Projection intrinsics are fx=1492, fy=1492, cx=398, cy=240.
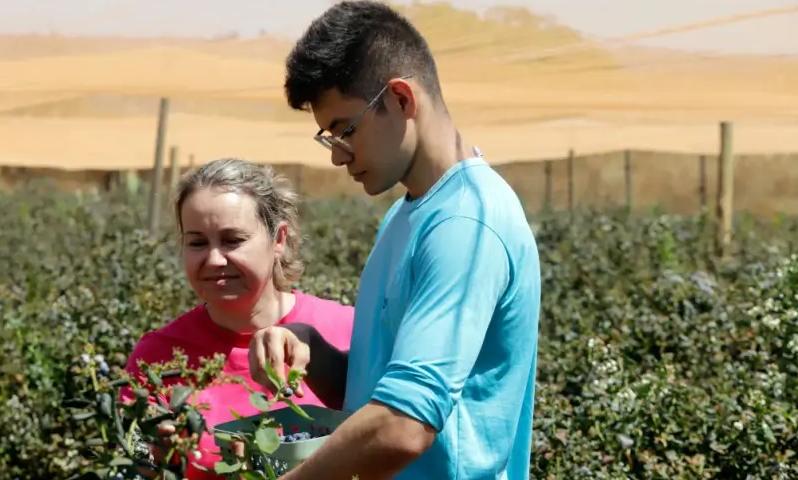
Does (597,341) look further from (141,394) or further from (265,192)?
(141,394)

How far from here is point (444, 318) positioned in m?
1.86

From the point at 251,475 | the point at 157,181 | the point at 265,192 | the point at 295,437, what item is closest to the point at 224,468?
the point at 251,475

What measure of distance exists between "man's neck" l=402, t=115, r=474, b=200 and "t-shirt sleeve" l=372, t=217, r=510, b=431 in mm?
114

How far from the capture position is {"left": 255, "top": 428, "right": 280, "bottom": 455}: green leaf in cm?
179

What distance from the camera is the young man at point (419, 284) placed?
6.06ft

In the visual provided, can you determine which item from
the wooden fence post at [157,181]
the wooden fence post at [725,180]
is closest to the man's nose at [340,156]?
the wooden fence post at [157,181]

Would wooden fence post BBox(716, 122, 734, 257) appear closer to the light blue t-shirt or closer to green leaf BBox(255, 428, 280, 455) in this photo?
the light blue t-shirt

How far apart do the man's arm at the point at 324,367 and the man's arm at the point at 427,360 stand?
0.33 meters

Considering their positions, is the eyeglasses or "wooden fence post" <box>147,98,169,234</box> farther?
"wooden fence post" <box>147,98,169,234</box>

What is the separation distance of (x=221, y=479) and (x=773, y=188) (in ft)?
68.3

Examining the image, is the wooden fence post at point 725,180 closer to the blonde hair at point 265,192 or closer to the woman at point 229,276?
the blonde hair at point 265,192

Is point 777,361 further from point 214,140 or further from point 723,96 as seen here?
point 214,140

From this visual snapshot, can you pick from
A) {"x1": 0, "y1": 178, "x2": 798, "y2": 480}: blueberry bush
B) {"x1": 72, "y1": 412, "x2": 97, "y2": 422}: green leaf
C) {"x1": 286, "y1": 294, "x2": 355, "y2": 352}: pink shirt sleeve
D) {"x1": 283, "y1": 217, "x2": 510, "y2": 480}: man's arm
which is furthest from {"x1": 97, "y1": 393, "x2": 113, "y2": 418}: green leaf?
{"x1": 286, "y1": 294, "x2": 355, "y2": 352}: pink shirt sleeve

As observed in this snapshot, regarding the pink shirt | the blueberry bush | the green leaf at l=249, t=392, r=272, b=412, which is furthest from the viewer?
the blueberry bush
